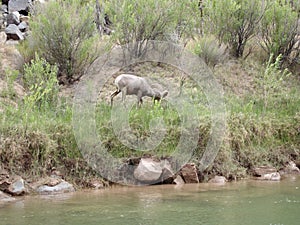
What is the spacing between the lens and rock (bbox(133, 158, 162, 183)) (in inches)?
364

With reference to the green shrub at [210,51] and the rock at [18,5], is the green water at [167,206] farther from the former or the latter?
the rock at [18,5]

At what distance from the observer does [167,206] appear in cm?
757

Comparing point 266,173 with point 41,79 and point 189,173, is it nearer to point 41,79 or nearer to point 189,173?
point 189,173

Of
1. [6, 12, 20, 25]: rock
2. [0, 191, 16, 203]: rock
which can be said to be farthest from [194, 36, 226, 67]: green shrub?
[0, 191, 16, 203]: rock

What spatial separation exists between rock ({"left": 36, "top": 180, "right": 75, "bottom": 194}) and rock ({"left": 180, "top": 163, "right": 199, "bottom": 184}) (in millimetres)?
2039

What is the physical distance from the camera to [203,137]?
399 inches

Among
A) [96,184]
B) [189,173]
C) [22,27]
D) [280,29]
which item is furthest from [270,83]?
[22,27]

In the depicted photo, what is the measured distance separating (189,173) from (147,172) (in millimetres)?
836

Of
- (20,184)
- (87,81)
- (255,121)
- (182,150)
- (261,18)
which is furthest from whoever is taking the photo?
(261,18)

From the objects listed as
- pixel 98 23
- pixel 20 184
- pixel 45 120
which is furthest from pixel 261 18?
pixel 20 184

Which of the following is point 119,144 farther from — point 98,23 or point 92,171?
point 98,23

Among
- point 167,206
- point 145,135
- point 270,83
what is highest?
point 270,83

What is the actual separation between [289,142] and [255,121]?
97cm

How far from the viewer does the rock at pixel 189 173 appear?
31.6ft
